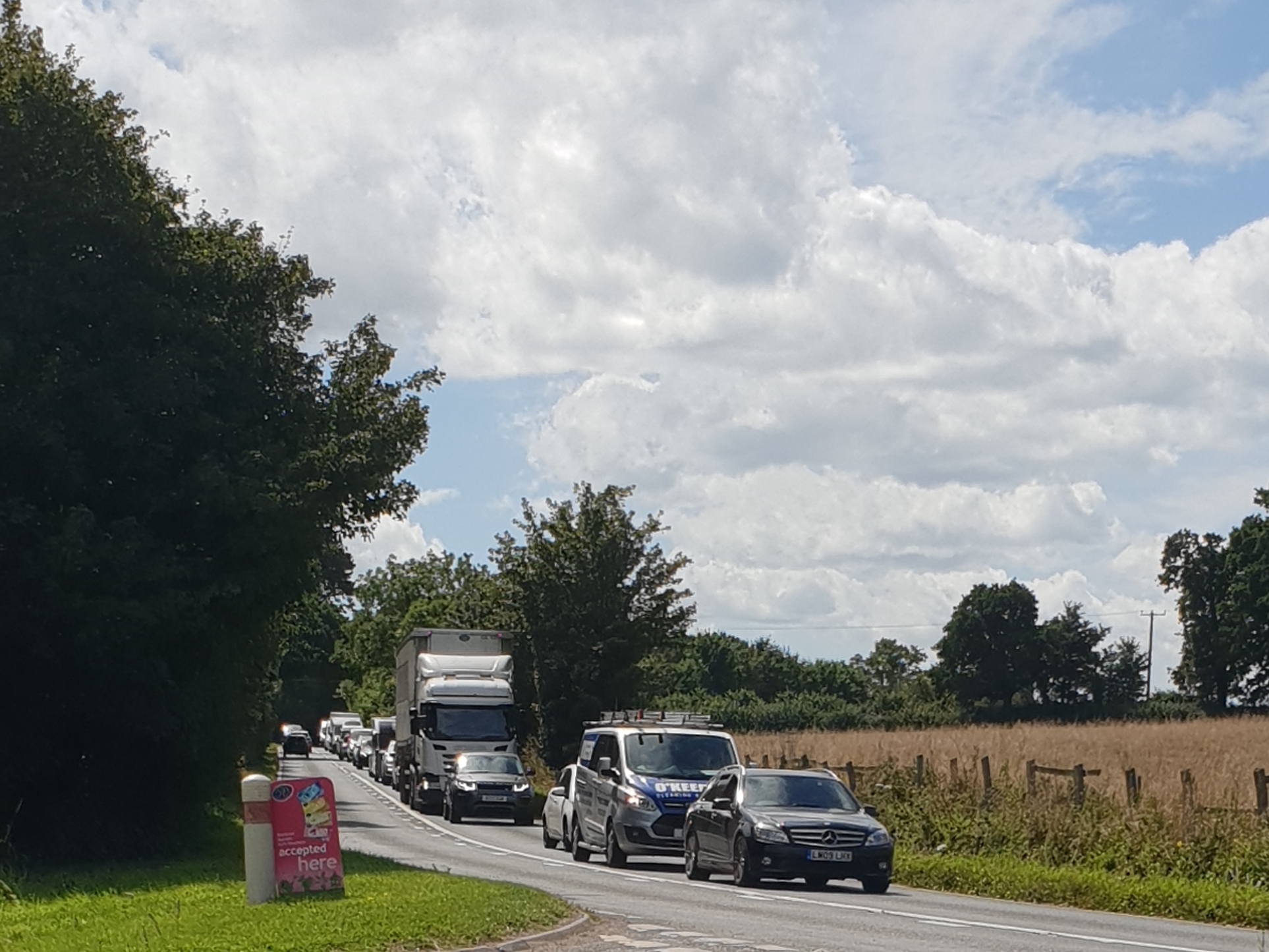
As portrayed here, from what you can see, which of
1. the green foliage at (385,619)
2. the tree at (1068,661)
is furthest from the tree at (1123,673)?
the green foliage at (385,619)

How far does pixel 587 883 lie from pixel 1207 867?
736 cm

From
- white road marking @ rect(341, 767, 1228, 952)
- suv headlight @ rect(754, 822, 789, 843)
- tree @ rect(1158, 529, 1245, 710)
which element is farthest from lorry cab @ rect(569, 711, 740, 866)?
tree @ rect(1158, 529, 1245, 710)

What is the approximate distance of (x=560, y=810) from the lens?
29828 millimetres

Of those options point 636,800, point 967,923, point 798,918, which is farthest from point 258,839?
point 636,800

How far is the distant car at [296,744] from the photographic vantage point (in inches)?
3177

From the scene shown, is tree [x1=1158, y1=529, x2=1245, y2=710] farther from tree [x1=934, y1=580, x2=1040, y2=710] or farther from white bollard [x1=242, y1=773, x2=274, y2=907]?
white bollard [x1=242, y1=773, x2=274, y2=907]

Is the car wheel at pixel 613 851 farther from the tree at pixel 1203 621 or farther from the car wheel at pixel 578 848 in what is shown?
the tree at pixel 1203 621

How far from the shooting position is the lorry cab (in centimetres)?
2531

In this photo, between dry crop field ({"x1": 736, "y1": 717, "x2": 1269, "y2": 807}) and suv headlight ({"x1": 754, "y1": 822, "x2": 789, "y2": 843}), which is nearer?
suv headlight ({"x1": 754, "y1": 822, "x2": 789, "y2": 843})

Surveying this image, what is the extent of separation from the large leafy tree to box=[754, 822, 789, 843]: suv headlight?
23.9ft

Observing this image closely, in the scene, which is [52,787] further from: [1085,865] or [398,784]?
[398,784]

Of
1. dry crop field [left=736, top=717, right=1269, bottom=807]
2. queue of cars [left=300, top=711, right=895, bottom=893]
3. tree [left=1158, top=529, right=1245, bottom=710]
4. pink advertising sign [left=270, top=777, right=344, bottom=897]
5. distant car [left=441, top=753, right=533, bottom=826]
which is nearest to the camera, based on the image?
pink advertising sign [left=270, top=777, right=344, bottom=897]

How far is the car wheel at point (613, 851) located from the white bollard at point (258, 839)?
10008 mm

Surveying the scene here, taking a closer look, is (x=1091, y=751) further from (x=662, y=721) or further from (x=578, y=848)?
(x=578, y=848)
